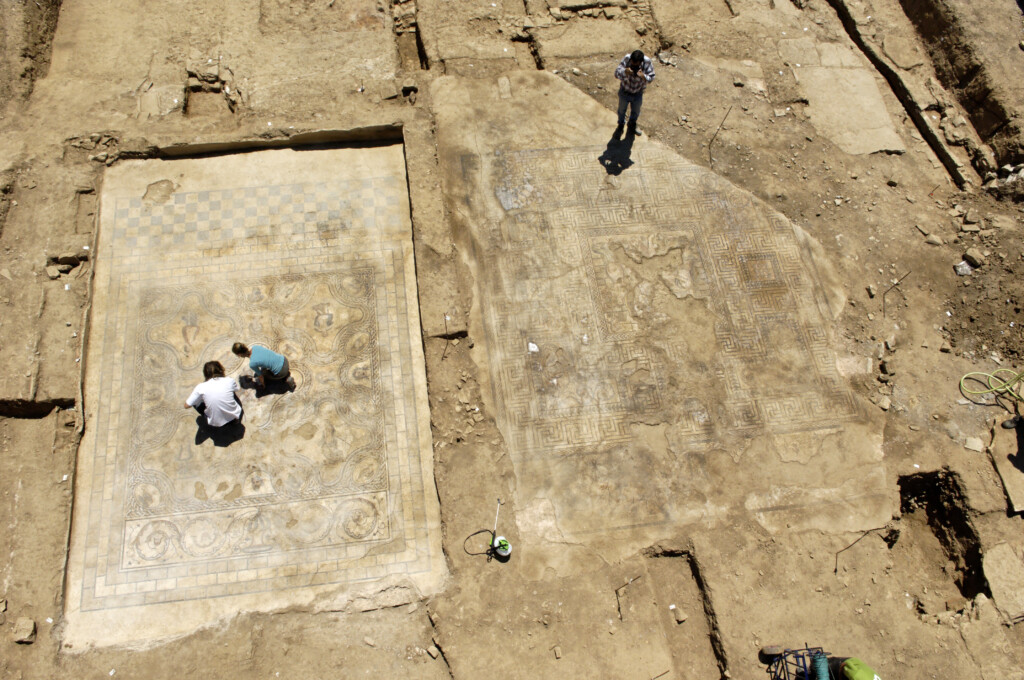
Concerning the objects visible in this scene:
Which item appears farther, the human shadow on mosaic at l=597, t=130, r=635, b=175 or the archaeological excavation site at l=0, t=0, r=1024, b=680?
the human shadow on mosaic at l=597, t=130, r=635, b=175

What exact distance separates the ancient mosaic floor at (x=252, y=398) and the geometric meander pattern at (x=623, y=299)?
847 millimetres

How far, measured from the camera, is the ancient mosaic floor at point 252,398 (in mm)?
4137

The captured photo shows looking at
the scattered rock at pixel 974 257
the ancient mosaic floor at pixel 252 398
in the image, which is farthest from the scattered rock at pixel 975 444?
the ancient mosaic floor at pixel 252 398

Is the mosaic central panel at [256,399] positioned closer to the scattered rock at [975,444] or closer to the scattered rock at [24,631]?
the scattered rock at [24,631]

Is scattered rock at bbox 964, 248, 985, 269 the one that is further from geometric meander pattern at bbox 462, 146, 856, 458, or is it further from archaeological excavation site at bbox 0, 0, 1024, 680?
geometric meander pattern at bbox 462, 146, 856, 458

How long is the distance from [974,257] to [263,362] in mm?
5969

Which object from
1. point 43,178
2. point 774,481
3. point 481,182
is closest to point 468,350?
point 481,182

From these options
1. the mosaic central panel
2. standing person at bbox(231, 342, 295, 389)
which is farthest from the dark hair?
the mosaic central panel

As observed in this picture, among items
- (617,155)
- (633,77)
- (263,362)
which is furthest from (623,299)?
(263,362)

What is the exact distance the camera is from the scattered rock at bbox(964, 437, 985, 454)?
455 cm

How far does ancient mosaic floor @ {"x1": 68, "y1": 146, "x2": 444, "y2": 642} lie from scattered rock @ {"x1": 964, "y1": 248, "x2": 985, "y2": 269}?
485 cm

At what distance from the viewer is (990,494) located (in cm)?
439

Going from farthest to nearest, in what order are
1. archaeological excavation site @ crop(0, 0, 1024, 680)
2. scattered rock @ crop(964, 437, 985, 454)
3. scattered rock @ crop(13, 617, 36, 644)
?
scattered rock @ crop(964, 437, 985, 454) → archaeological excavation site @ crop(0, 0, 1024, 680) → scattered rock @ crop(13, 617, 36, 644)

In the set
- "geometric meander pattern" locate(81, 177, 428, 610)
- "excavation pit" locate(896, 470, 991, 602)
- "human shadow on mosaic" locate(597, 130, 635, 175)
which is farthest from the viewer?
"human shadow on mosaic" locate(597, 130, 635, 175)
